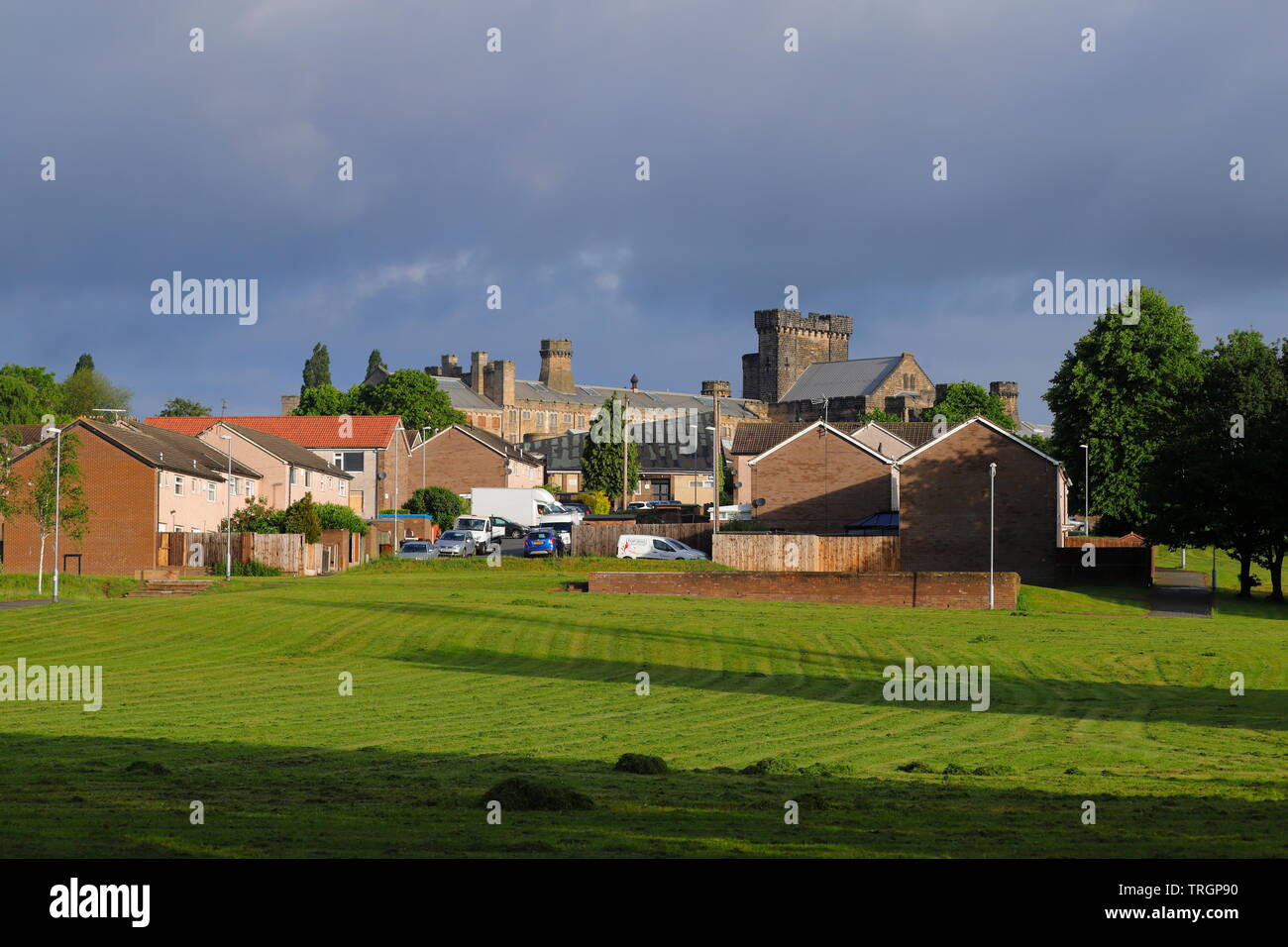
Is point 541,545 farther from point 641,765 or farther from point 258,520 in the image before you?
point 641,765

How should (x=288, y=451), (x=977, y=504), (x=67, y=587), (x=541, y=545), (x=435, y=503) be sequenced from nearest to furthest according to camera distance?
(x=67, y=587) < (x=977, y=504) < (x=541, y=545) < (x=288, y=451) < (x=435, y=503)

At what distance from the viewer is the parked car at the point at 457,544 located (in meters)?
76.1

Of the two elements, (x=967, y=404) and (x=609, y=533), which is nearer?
(x=609, y=533)

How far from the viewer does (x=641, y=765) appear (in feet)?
57.7

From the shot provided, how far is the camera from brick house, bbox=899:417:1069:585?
69.6 m

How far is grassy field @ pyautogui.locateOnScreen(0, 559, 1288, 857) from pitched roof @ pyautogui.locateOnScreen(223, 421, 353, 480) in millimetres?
38627

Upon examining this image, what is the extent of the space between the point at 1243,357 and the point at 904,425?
59691mm

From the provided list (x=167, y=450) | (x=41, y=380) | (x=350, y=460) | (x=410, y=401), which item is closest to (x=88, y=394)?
(x=41, y=380)

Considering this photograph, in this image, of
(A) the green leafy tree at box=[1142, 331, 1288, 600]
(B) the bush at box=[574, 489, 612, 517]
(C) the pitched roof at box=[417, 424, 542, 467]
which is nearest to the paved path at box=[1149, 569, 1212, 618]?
(A) the green leafy tree at box=[1142, 331, 1288, 600]

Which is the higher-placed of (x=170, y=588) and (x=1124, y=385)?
(x=1124, y=385)

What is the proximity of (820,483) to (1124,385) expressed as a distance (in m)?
21.6

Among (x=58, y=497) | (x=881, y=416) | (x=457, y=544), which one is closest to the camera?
(x=58, y=497)
